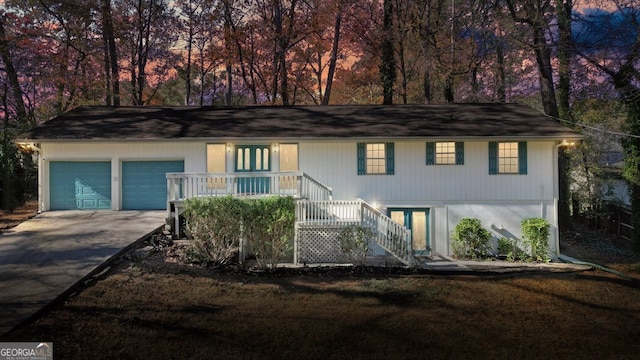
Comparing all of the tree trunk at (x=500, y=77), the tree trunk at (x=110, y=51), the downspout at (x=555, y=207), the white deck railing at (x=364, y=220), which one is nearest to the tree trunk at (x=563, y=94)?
the tree trunk at (x=500, y=77)

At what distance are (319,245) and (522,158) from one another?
8584 millimetres

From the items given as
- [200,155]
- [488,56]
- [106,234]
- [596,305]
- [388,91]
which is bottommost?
[596,305]

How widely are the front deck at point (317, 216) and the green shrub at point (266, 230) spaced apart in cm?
129

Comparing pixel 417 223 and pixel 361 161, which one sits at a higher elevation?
pixel 361 161

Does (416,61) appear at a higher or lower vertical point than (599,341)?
higher

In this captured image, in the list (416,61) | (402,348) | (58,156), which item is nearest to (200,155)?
(58,156)

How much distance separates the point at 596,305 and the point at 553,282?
5.46 ft

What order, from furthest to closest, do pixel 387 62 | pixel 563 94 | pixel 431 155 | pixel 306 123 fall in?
pixel 387 62
pixel 563 94
pixel 306 123
pixel 431 155

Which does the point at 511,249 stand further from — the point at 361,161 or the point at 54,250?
the point at 54,250

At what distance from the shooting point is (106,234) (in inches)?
525

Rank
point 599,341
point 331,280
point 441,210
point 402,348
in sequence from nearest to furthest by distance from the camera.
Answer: point 402,348 → point 599,341 → point 331,280 → point 441,210

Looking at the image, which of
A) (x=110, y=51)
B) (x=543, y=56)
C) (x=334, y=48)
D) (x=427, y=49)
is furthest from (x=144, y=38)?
(x=543, y=56)

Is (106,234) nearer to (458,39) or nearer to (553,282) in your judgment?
(553,282)

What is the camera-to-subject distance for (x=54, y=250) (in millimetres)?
11625
